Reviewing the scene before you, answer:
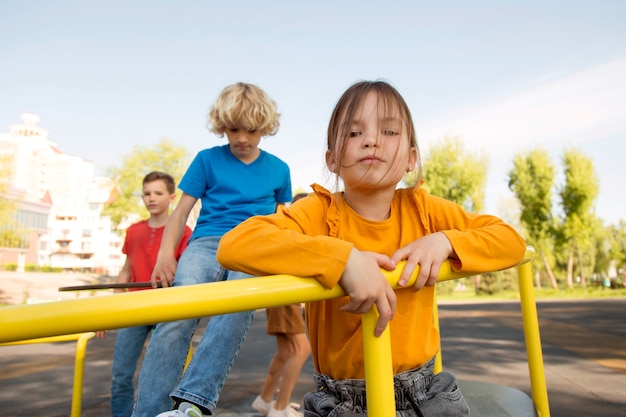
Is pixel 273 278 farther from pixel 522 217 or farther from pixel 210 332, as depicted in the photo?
pixel 522 217

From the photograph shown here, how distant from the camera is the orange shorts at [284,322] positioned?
3521 millimetres

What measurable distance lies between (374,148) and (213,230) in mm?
944

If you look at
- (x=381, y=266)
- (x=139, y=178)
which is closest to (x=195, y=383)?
(x=381, y=266)

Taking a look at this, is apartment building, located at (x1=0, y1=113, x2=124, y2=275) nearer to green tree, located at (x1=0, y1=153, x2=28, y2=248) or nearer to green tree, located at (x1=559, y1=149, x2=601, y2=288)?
green tree, located at (x1=0, y1=153, x2=28, y2=248)

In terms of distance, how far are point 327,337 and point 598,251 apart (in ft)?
160

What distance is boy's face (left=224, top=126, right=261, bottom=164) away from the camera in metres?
2.21

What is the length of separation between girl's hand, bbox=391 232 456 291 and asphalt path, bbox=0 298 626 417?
8.84ft

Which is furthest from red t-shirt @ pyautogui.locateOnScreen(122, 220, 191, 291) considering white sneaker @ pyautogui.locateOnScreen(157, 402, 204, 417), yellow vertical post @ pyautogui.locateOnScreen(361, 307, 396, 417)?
yellow vertical post @ pyautogui.locateOnScreen(361, 307, 396, 417)

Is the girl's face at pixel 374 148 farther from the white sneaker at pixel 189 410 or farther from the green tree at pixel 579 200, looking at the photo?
the green tree at pixel 579 200

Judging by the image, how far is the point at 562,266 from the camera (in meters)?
40.1

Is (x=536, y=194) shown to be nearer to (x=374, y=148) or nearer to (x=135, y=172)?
(x=135, y=172)

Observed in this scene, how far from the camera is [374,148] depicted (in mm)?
1359

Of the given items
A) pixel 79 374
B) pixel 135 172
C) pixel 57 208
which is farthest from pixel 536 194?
pixel 57 208

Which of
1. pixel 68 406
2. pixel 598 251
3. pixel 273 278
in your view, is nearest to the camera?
pixel 273 278
